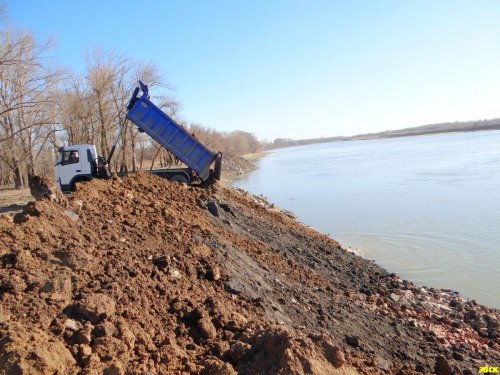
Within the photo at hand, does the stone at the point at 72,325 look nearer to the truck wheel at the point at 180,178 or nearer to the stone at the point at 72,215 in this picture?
the stone at the point at 72,215

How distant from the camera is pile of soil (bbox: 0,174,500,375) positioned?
3707 mm

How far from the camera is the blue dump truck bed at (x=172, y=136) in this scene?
14031 millimetres

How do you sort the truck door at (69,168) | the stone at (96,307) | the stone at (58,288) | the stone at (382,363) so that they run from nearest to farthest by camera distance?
1. the stone at (96,307)
2. the stone at (58,288)
3. the stone at (382,363)
4. the truck door at (69,168)

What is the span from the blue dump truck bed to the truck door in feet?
7.55

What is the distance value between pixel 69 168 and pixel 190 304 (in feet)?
36.3

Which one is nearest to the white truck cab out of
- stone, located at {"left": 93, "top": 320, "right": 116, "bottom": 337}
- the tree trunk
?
stone, located at {"left": 93, "top": 320, "right": 116, "bottom": 337}

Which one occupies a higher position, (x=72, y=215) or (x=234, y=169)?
(x=72, y=215)

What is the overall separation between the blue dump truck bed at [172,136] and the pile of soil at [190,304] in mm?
4100

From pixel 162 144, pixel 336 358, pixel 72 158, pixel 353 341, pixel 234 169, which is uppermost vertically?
pixel 162 144

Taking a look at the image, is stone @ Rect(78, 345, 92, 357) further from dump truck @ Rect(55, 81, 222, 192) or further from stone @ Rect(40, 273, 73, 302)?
dump truck @ Rect(55, 81, 222, 192)

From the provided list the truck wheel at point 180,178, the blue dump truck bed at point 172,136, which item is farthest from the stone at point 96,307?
the truck wheel at point 180,178

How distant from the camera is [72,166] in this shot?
14180 millimetres

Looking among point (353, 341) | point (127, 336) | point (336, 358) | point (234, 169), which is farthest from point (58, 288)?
point (234, 169)

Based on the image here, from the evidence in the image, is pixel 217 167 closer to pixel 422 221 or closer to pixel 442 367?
pixel 422 221
